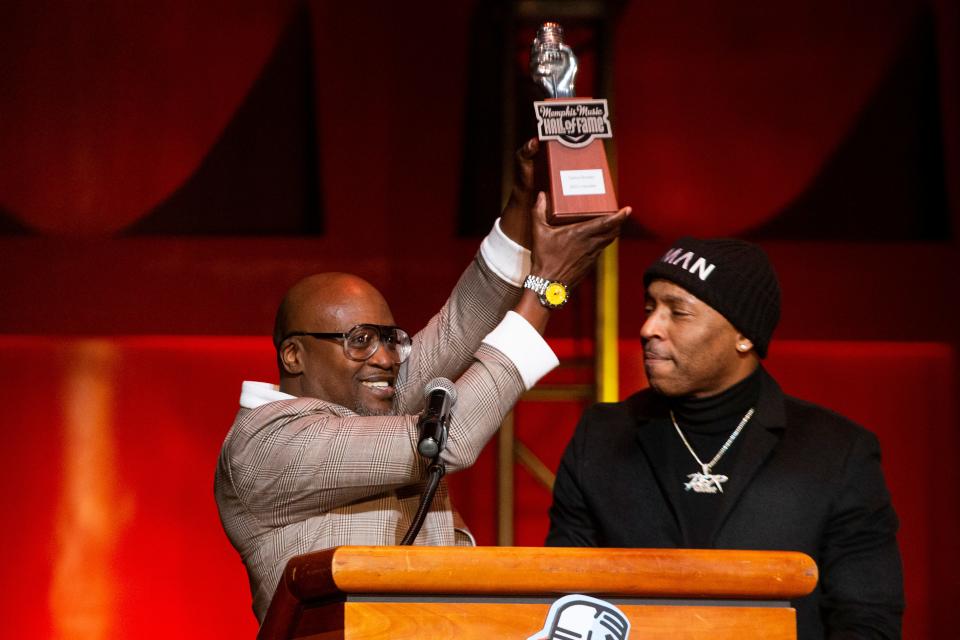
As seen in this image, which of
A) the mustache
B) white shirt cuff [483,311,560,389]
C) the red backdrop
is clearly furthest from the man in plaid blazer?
the red backdrop

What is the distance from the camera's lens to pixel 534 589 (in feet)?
4.60

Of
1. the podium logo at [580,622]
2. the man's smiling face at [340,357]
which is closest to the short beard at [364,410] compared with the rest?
the man's smiling face at [340,357]

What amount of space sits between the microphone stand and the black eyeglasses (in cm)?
51

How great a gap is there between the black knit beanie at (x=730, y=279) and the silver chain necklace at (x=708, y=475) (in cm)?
16

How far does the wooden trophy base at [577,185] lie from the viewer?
1980 mm

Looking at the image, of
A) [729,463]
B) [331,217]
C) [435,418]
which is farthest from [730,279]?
[331,217]

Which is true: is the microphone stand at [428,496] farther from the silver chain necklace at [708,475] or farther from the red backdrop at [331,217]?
the red backdrop at [331,217]

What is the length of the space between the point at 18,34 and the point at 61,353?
1.21 meters

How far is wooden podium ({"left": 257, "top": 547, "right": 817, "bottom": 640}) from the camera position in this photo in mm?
1382

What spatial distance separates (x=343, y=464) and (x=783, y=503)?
752 millimetres

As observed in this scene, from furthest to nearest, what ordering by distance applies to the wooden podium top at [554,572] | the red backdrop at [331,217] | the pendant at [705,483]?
the red backdrop at [331,217]
the pendant at [705,483]
the wooden podium top at [554,572]

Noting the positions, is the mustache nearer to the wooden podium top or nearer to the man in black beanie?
the man in black beanie

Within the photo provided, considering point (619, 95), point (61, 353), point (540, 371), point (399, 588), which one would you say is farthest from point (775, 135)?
point (399, 588)

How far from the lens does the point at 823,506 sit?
2.11 meters
